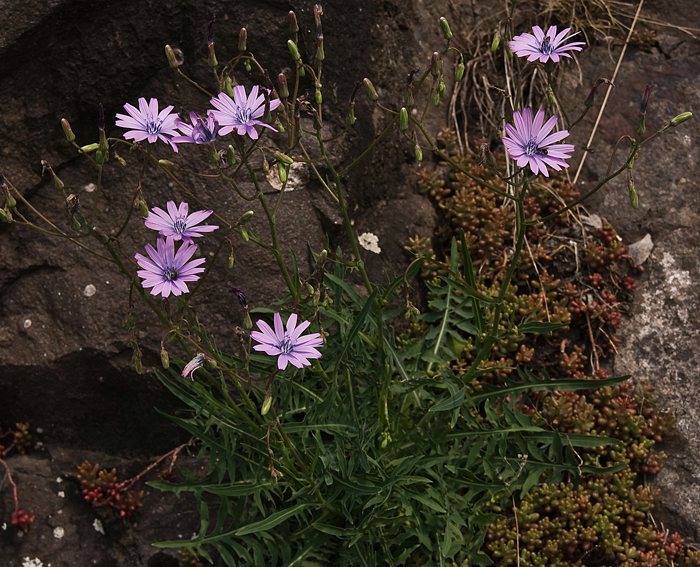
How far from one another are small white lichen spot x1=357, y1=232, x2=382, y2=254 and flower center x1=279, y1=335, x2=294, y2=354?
1688 millimetres

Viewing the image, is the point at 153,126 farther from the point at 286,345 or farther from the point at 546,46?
the point at 546,46

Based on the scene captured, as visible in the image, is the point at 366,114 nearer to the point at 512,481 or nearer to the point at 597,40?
the point at 597,40

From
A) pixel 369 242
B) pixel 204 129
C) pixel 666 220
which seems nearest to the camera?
pixel 204 129

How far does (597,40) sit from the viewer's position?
5.32m

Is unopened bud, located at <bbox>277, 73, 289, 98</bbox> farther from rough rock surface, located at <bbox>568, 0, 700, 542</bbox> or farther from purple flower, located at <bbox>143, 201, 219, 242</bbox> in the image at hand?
rough rock surface, located at <bbox>568, 0, 700, 542</bbox>

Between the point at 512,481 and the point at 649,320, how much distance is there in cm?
126

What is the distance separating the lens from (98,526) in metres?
4.18

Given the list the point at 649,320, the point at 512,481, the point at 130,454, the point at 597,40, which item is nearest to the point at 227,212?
the point at 130,454

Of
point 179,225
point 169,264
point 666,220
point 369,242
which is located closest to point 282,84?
point 179,225

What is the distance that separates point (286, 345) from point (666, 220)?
262 centimetres

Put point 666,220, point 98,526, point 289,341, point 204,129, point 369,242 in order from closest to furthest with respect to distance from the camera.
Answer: point 204,129
point 289,341
point 98,526
point 369,242
point 666,220

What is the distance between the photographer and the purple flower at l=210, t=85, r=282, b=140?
276cm

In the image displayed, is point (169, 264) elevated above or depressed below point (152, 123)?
below

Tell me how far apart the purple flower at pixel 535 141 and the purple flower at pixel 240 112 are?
730mm
